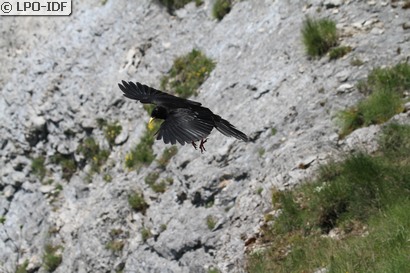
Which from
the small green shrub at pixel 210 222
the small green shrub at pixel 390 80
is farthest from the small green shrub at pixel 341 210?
the small green shrub at pixel 210 222

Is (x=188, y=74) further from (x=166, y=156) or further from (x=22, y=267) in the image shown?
(x=22, y=267)

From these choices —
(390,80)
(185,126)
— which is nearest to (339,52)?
(390,80)

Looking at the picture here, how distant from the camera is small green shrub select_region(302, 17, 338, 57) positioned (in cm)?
1015

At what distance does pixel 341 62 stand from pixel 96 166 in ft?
16.8

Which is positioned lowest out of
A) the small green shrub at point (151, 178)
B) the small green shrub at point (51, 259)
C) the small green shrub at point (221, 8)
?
the small green shrub at point (51, 259)

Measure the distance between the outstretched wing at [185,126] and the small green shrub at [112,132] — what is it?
213 inches

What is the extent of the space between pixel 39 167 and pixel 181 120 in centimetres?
727

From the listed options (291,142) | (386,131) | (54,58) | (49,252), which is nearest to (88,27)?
(54,58)

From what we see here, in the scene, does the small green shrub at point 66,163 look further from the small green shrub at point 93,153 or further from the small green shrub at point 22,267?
the small green shrub at point 22,267

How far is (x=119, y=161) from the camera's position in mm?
12445

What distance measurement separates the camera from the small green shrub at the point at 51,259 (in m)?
12.1

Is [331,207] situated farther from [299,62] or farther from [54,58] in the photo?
[54,58]

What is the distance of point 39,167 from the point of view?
1385 cm

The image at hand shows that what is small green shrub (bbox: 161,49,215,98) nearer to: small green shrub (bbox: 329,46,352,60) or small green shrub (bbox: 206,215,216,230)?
small green shrub (bbox: 329,46,352,60)
